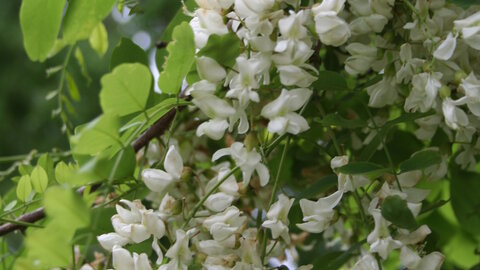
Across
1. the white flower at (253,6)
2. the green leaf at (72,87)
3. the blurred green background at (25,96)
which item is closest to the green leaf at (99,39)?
the green leaf at (72,87)

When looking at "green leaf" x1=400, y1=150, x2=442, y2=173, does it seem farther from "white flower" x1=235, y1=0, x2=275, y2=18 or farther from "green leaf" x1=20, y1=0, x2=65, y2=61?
"green leaf" x1=20, y1=0, x2=65, y2=61

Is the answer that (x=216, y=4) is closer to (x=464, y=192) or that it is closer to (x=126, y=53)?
(x=126, y=53)

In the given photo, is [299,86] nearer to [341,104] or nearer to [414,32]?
[414,32]

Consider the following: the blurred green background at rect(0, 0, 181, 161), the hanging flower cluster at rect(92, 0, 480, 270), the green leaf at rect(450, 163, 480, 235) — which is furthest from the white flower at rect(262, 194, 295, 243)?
the blurred green background at rect(0, 0, 181, 161)

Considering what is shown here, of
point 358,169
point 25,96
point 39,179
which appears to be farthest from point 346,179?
point 25,96

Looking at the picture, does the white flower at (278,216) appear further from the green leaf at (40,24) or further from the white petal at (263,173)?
the green leaf at (40,24)

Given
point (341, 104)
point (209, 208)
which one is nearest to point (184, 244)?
point (209, 208)
